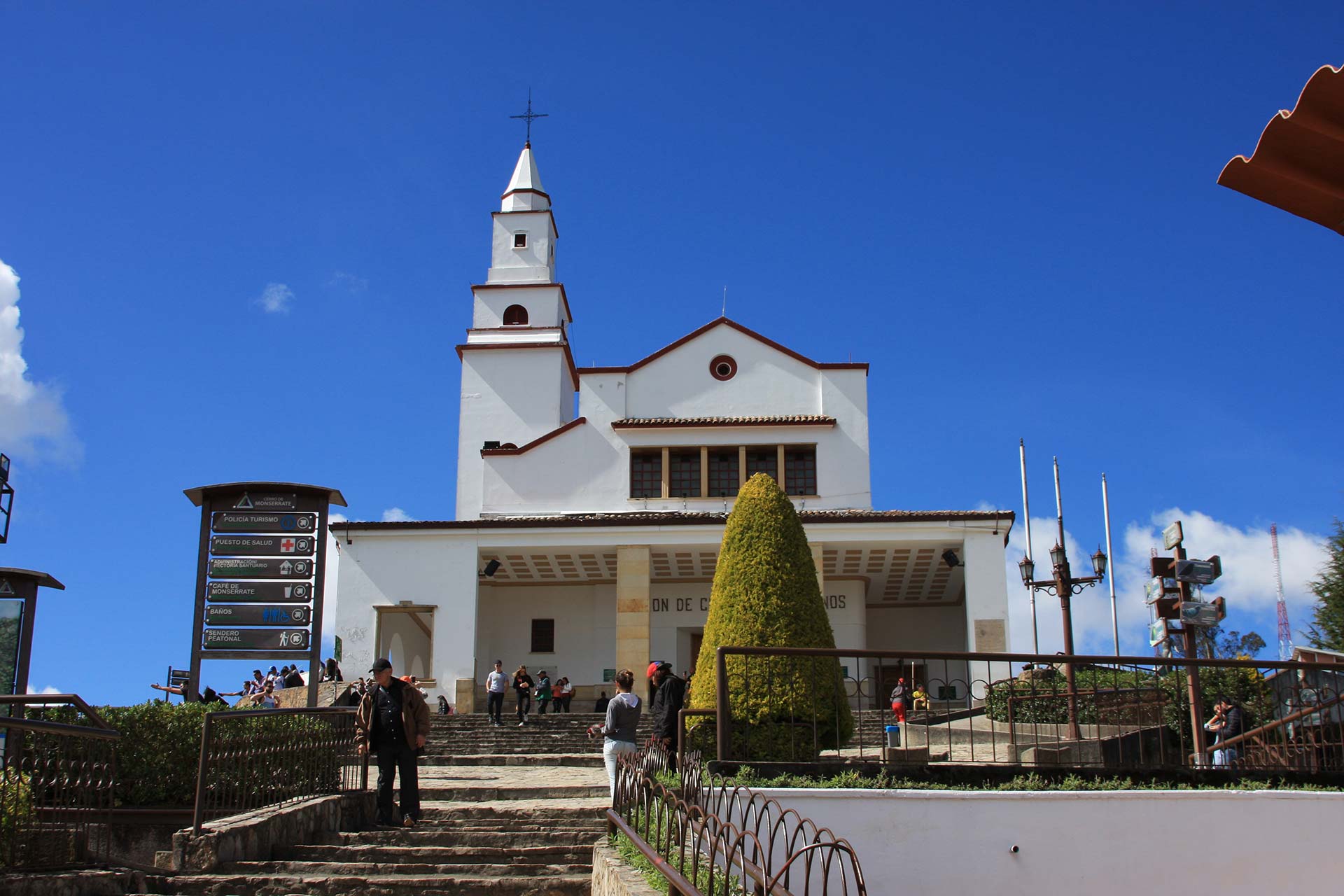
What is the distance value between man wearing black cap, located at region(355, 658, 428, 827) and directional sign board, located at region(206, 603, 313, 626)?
10.4ft

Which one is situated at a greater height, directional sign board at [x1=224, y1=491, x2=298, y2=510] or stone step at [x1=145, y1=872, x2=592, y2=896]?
directional sign board at [x1=224, y1=491, x2=298, y2=510]

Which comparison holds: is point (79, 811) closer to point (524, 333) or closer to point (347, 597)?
point (347, 597)

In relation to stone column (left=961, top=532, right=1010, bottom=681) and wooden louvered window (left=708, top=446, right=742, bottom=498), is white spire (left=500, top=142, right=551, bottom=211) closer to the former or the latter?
wooden louvered window (left=708, top=446, right=742, bottom=498)

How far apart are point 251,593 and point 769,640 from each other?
20.7ft

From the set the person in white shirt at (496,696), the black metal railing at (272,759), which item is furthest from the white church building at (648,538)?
the black metal railing at (272,759)

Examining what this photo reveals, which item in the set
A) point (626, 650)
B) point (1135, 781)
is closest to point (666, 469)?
point (626, 650)

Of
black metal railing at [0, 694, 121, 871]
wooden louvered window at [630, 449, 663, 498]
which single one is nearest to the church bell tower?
wooden louvered window at [630, 449, 663, 498]

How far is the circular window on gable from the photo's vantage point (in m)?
31.7

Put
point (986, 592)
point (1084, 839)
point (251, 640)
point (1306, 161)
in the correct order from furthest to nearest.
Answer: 1. point (986, 592)
2. point (251, 640)
3. point (1084, 839)
4. point (1306, 161)

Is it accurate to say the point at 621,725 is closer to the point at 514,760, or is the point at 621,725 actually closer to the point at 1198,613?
the point at 1198,613

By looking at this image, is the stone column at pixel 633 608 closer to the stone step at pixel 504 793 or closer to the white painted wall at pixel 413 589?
the white painted wall at pixel 413 589

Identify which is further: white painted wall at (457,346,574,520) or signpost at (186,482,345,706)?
white painted wall at (457,346,574,520)

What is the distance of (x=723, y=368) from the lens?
3178cm

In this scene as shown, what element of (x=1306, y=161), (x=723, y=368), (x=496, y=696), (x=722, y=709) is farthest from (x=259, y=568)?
(x=723, y=368)
